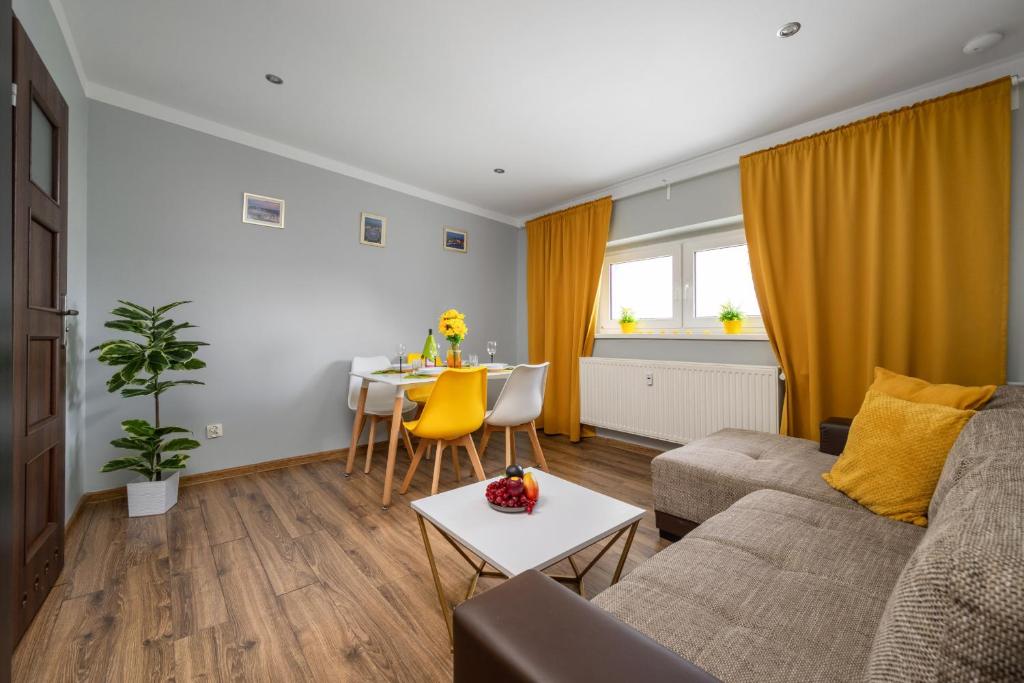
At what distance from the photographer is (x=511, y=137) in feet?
9.71

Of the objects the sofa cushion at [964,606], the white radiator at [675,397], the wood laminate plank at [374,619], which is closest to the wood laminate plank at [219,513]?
the wood laminate plank at [374,619]

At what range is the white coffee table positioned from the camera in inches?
43.7

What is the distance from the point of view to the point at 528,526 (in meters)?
1.28

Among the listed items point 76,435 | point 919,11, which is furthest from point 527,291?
point 76,435

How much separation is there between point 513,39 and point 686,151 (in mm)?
1758

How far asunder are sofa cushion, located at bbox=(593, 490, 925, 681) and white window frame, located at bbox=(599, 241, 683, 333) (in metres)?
2.38

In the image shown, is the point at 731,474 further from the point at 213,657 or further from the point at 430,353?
the point at 430,353

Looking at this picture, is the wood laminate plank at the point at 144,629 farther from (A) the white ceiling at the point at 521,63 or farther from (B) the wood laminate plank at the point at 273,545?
(A) the white ceiling at the point at 521,63

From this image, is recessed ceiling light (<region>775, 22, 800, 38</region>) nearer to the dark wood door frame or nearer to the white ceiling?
the white ceiling

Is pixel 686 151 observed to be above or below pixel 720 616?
above

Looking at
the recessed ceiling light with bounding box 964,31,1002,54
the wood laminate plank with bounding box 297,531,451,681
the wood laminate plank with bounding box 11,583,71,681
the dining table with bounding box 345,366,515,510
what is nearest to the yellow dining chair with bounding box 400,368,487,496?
the dining table with bounding box 345,366,515,510

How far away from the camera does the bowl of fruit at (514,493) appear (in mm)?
1377

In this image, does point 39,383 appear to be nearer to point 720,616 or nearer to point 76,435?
point 76,435

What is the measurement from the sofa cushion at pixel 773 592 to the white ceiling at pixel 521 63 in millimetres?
2099
